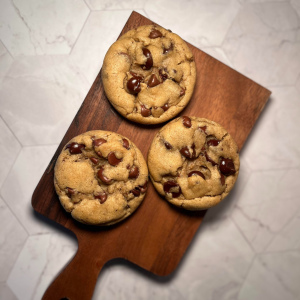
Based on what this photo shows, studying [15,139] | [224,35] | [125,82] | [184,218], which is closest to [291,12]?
[224,35]

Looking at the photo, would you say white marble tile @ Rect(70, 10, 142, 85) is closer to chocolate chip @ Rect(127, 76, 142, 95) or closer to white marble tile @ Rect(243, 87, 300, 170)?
chocolate chip @ Rect(127, 76, 142, 95)

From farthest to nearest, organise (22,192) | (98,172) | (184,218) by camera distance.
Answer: (22,192), (184,218), (98,172)

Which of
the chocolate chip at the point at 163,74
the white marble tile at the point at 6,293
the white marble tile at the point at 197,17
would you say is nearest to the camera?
the chocolate chip at the point at 163,74

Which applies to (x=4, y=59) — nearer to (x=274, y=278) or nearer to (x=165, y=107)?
(x=165, y=107)

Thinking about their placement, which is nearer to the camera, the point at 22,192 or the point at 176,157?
the point at 176,157

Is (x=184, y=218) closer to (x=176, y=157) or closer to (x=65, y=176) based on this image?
(x=176, y=157)

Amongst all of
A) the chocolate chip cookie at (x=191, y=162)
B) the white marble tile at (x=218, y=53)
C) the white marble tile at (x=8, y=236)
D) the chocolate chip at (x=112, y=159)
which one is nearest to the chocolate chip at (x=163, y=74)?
the chocolate chip cookie at (x=191, y=162)

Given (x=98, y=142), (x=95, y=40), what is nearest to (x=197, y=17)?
(x=95, y=40)

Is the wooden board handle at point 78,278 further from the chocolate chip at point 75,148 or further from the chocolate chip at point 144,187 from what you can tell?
the chocolate chip at point 75,148
